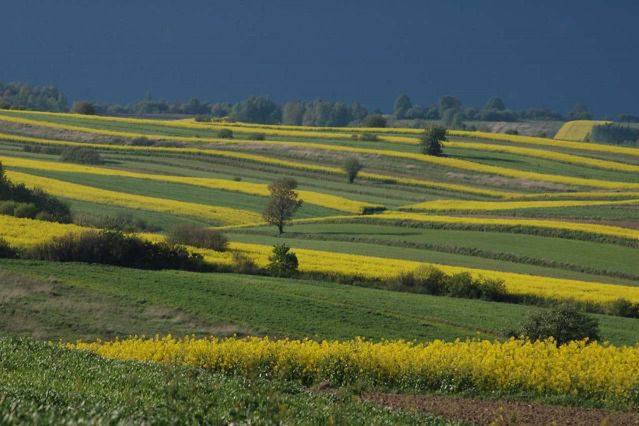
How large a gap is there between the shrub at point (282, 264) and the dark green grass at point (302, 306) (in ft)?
8.79

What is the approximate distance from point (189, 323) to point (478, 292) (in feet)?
43.4

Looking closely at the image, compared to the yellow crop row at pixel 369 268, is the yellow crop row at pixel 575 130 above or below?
above

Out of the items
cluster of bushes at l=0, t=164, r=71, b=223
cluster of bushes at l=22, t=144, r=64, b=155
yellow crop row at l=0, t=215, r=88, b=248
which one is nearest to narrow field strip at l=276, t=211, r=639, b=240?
cluster of bushes at l=0, t=164, r=71, b=223

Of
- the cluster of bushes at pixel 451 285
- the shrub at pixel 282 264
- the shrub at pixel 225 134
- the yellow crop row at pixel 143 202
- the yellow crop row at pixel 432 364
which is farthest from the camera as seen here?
the shrub at pixel 225 134

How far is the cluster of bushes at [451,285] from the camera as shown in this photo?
38750mm

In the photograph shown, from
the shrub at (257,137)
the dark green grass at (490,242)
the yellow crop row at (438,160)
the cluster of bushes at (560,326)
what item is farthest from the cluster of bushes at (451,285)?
the shrub at (257,137)

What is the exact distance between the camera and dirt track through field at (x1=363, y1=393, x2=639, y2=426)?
1669 cm

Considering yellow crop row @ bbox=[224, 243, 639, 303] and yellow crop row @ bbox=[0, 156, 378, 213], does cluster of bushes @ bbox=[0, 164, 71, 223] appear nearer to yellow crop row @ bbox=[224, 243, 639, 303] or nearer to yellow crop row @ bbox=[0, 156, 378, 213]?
yellow crop row @ bbox=[224, 243, 639, 303]

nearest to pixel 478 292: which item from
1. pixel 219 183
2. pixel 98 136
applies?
pixel 219 183

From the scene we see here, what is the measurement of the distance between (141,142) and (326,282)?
6879cm

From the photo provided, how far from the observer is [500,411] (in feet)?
57.1

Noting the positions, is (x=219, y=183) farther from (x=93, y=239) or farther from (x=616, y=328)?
(x=616, y=328)

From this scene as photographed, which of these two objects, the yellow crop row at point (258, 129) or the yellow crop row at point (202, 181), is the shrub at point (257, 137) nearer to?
the yellow crop row at point (258, 129)

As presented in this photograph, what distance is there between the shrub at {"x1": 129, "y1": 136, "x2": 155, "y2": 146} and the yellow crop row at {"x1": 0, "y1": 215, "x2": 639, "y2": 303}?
5993 cm
